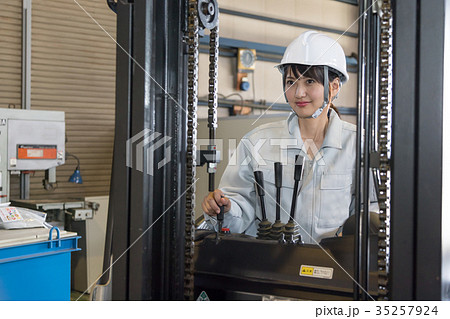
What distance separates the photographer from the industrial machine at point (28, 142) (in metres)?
4.86

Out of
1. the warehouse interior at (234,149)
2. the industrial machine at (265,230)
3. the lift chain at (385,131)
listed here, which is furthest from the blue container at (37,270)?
the lift chain at (385,131)

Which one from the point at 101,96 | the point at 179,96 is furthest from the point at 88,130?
the point at 179,96

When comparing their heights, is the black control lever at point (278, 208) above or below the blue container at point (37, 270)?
above

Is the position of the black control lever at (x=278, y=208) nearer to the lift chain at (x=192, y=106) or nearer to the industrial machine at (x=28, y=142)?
the lift chain at (x=192, y=106)

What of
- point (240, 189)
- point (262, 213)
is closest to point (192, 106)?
point (240, 189)

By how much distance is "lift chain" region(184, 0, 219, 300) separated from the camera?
1730 mm

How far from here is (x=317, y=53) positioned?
179cm

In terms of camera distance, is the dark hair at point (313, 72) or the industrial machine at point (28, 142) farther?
the industrial machine at point (28, 142)

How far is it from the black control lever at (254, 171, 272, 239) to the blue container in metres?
2.13

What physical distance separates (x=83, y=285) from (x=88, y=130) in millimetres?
2025

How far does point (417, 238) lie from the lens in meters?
1.28

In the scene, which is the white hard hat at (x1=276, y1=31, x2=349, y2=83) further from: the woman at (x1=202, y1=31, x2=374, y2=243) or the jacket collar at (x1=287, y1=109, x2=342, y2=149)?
the jacket collar at (x1=287, y1=109, x2=342, y2=149)

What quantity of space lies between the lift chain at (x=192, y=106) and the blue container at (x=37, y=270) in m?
1.95
